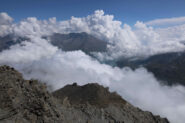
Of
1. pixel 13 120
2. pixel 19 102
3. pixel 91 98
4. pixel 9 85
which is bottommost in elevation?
pixel 13 120

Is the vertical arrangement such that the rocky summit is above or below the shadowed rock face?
below

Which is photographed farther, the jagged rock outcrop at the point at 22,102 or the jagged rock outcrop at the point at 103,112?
the jagged rock outcrop at the point at 103,112

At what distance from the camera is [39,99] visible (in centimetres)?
5088

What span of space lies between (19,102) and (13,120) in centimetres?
664

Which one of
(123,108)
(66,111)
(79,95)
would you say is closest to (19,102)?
(66,111)

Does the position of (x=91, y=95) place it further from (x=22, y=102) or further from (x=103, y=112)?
(x=22, y=102)

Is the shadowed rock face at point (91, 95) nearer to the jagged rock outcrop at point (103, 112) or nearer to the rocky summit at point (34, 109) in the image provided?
the jagged rock outcrop at point (103, 112)

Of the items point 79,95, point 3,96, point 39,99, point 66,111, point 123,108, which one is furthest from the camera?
point 79,95

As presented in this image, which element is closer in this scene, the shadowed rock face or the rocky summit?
the rocky summit

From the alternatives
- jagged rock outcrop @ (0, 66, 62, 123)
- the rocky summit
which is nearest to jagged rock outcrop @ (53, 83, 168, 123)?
the rocky summit

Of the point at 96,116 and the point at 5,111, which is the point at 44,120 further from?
the point at 96,116

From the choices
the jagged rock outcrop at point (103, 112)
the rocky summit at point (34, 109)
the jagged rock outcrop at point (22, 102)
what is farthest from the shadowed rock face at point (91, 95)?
the jagged rock outcrop at point (22, 102)

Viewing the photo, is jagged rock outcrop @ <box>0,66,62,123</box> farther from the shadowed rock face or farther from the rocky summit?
the shadowed rock face

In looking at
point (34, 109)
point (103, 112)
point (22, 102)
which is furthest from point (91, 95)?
point (22, 102)
